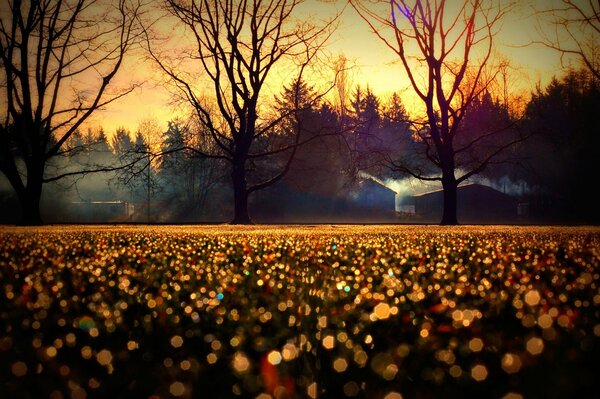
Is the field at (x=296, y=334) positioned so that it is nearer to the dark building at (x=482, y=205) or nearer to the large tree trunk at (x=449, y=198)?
the large tree trunk at (x=449, y=198)

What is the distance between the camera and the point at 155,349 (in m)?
3.19

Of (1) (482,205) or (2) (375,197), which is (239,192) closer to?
(2) (375,197)

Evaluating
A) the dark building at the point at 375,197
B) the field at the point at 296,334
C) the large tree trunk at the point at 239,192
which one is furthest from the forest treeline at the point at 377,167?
the field at the point at 296,334

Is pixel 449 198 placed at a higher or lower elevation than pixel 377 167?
lower

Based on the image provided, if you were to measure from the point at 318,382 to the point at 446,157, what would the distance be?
3139cm

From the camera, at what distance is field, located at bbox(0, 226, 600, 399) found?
2.45 meters

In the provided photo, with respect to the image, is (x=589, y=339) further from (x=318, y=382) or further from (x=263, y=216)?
(x=263, y=216)

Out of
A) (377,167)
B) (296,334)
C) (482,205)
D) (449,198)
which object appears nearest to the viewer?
(296,334)

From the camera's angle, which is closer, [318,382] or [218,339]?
[318,382]

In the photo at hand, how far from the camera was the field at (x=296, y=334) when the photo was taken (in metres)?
2.45

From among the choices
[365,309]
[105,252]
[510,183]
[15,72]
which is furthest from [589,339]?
[510,183]

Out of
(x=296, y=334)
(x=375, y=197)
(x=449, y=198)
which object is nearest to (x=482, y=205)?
(x=375, y=197)

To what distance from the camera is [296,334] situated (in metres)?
3.53

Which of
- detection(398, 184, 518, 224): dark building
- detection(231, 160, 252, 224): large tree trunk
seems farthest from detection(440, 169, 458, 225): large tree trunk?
detection(398, 184, 518, 224): dark building
